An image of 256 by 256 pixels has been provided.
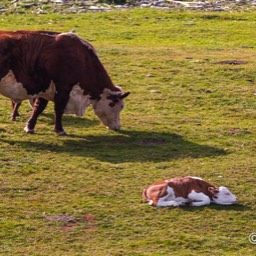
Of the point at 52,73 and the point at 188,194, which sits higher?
the point at 52,73

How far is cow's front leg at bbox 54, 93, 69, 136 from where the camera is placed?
49.1 ft

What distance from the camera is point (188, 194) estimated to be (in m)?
11.3

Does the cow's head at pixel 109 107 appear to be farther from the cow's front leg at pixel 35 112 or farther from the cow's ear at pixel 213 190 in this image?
the cow's ear at pixel 213 190

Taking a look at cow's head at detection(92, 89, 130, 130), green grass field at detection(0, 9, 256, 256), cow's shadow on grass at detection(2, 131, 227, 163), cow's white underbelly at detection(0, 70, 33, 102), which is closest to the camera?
green grass field at detection(0, 9, 256, 256)

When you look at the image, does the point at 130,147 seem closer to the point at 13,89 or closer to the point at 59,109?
the point at 59,109

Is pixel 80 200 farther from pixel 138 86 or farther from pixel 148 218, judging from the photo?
pixel 138 86

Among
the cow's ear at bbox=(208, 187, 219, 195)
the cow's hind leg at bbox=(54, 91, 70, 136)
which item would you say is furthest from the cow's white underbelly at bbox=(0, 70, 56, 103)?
the cow's ear at bbox=(208, 187, 219, 195)

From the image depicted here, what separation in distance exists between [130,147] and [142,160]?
0.89 meters

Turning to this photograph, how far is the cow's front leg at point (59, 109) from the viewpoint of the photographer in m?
15.0

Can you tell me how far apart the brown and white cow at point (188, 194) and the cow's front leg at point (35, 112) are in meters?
3.91

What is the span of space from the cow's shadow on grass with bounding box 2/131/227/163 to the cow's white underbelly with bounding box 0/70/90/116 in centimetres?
59

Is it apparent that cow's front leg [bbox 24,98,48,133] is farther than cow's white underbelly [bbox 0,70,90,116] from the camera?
Yes

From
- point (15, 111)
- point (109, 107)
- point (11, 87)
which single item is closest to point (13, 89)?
point (11, 87)

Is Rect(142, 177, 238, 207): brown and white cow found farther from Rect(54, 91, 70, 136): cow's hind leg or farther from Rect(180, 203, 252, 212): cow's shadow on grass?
Rect(54, 91, 70, 136): cow's hind leg
